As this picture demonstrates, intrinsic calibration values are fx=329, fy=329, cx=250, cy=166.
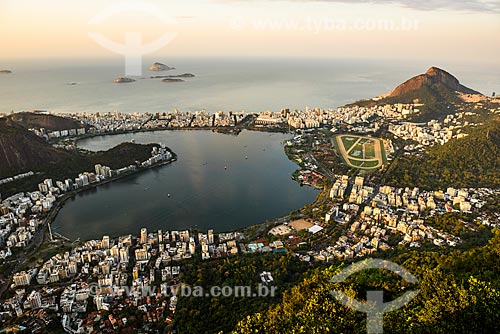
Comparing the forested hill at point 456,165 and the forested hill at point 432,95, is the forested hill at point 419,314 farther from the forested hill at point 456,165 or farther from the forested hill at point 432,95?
the forested hill at point 432,95

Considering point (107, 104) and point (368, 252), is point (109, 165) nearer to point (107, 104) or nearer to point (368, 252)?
point (368, 252)

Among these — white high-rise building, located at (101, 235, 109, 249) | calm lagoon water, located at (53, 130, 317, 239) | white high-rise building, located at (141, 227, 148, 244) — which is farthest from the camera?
calm lagoon water, located at (53, 130, 317, 239)

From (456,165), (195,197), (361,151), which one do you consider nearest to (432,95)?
(361,151)

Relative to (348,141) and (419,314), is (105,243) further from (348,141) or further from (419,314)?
(348,141)

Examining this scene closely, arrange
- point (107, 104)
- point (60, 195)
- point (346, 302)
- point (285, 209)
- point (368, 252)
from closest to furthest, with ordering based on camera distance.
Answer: point (346, 302), point (368, 252), point (285, 209), point (60, 195), point (107, 104)

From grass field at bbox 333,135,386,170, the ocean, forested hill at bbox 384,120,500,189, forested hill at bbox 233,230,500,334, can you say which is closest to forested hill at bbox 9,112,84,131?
the ocean

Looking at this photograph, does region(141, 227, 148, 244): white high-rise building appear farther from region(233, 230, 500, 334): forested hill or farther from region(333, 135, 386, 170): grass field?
region(333, 135, 386, 170): grass field

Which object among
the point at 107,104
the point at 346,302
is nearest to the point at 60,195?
the point at 346,302

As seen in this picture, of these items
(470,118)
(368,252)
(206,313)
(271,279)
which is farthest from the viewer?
(470,118)
